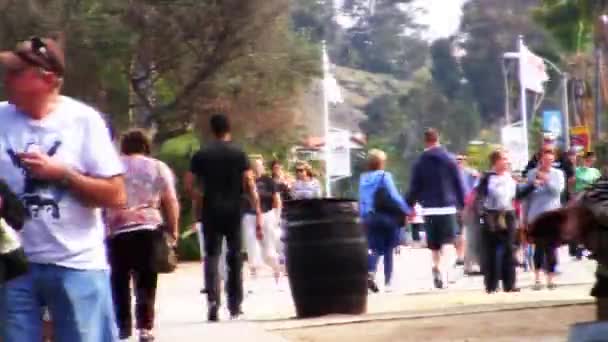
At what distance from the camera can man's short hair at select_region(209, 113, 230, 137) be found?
13047mm

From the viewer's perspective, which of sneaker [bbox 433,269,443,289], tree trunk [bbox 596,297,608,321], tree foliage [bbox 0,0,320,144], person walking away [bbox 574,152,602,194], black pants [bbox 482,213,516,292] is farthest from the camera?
tree foliage [bbox 0,0,320,144]

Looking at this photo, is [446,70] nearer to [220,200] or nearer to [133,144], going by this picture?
[220,200]

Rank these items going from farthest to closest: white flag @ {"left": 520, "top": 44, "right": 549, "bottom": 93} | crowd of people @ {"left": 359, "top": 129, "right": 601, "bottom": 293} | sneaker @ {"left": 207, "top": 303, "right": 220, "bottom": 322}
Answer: white flag @ {"left": 520, "top": 44, "right": 549, "bottom": 93}, crowd of people @ {"left": 359, "top": 129, "right": 601, "bottom": 293}, sneaker @ {"left": 207, "top": 303, "right": 220, "bottom": 322}

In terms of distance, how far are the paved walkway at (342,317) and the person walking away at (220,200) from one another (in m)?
0.30

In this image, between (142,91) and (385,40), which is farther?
(385,40)

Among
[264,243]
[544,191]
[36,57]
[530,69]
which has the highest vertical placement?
[530,69]

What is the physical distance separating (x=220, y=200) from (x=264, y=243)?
7312 mm

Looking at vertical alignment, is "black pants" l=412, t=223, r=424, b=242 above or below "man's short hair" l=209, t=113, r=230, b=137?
below

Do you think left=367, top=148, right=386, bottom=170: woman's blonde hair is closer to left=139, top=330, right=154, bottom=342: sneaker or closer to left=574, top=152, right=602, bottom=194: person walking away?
left=574, top=152, right=602, bottom=194: person walking away

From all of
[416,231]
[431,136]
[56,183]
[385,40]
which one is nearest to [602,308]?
[56,183]

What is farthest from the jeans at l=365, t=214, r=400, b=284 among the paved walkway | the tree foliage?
the tree foliage

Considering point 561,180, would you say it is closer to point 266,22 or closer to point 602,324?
point 602,324

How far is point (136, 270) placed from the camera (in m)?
11.1

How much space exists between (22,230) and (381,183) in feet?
37.5
